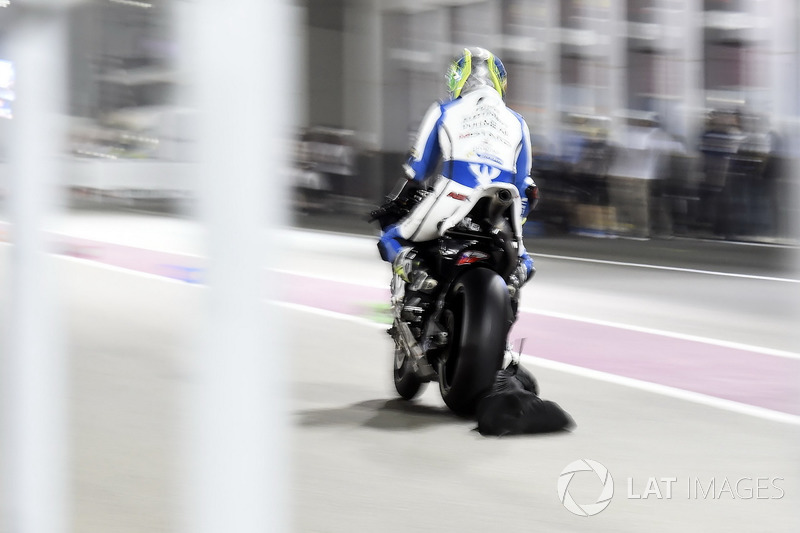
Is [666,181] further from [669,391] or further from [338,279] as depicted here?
[669,391]

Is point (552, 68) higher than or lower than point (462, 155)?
higher

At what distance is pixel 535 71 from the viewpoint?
85.1 feet

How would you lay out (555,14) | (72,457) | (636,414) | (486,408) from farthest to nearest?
1. (555,14)
2. (636,414)
3. (486,408)
4. (72,457)

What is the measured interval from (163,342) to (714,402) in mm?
3844

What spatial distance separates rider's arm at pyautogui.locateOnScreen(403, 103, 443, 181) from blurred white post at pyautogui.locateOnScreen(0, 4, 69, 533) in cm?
314

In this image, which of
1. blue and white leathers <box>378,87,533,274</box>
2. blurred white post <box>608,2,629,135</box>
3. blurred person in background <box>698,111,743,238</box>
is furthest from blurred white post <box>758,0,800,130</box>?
blue and white leathers <box>378,87,533,274</box>

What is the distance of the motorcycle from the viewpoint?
18.7 ft

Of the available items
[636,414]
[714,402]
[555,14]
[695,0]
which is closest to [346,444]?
[636,414]

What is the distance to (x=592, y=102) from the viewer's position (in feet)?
78.2

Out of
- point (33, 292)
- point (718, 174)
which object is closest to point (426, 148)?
point (33, 292)

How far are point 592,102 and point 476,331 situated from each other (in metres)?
18.7

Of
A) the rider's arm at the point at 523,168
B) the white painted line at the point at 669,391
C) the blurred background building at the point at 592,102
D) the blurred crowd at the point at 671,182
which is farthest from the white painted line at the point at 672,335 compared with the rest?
the blurred crowd at the point at 671,182

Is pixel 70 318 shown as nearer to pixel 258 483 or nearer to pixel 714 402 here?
pixel 714 402

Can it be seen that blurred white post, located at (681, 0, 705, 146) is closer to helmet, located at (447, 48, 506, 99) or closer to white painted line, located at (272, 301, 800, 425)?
white painted line, located at (272, 301, 800, 425)
